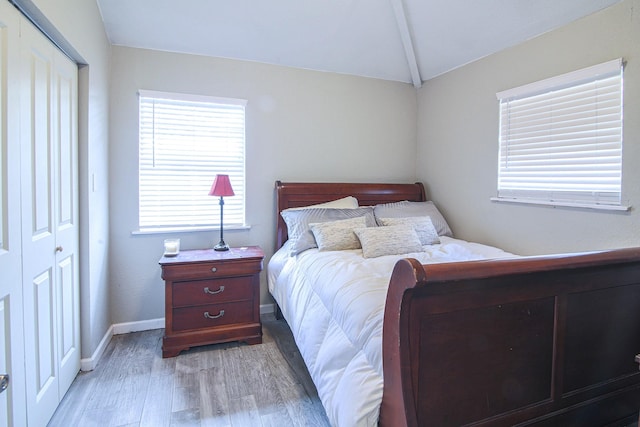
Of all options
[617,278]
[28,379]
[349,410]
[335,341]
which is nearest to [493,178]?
[617,278]

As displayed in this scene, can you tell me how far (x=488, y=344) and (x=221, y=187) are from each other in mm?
2190

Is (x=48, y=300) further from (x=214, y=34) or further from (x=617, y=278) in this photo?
(x=617, y=278)

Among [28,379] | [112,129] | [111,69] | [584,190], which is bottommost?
[28,379]

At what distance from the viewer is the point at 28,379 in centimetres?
159

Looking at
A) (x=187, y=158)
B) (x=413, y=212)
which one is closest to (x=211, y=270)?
(x=187, y=158)

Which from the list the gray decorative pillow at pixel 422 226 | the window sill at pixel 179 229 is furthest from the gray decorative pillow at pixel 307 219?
the window sill at pixel 179 229

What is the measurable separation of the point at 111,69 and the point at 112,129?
47 centimetres

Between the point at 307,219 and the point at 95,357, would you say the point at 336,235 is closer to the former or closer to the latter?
the point at 307,219

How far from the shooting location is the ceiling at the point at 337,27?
2514 millimetres

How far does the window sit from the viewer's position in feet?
7.15

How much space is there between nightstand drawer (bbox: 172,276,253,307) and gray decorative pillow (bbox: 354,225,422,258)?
94cm

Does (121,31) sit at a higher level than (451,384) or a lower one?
higher

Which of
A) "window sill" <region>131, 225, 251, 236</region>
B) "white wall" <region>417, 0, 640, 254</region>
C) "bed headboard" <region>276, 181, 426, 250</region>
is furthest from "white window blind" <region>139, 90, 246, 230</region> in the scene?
"white wall" <region>417, 0, 640, 254</region>

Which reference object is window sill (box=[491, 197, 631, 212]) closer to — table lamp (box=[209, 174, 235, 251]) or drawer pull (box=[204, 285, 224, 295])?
table lamp (box=[209, 174, 235, 251])
